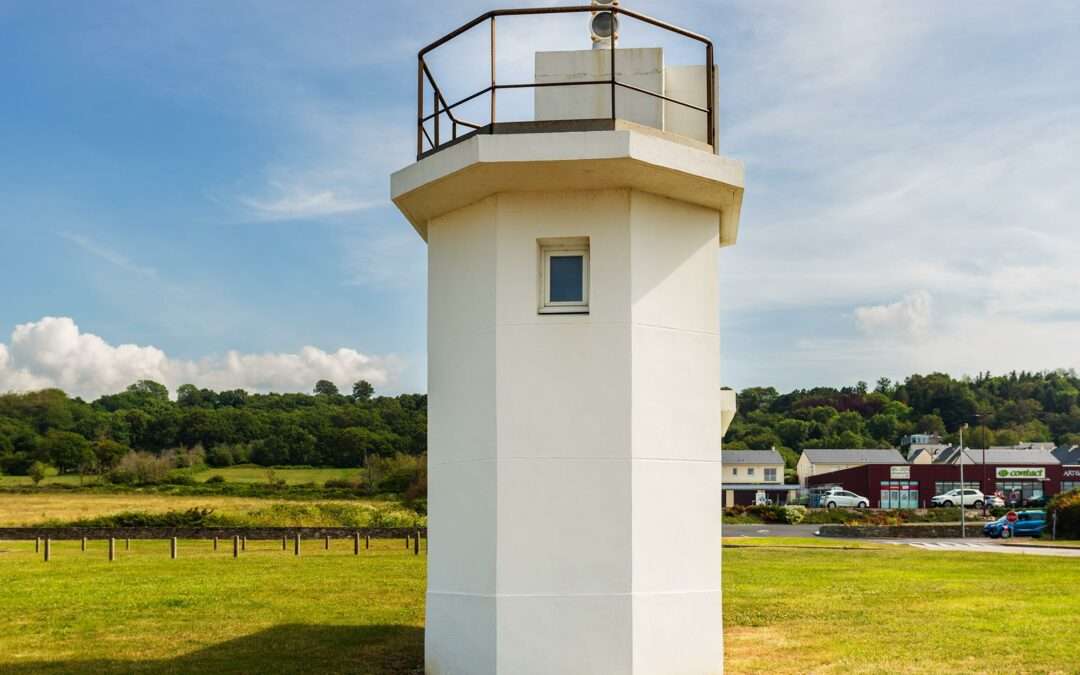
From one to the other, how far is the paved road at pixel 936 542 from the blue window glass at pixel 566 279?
28.2 m

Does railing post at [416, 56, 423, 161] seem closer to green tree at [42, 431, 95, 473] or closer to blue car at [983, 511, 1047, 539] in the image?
blue car at [983, 511, 1047, 539]

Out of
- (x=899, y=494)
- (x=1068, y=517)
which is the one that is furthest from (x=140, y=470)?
(x=1068, y=517)

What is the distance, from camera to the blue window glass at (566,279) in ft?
34.6

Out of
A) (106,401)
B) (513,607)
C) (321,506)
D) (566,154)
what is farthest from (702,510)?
(106,401)

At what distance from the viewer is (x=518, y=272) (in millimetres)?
10508

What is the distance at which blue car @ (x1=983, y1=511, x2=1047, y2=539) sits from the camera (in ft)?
152

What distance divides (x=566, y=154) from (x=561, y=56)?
1.95 metres

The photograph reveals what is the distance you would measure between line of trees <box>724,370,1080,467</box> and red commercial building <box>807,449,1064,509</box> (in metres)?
61.4

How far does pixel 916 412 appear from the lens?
176m

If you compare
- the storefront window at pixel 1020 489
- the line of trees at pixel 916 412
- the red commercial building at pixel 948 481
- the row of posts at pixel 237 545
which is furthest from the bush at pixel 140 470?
the line of trees at pixel 916 412

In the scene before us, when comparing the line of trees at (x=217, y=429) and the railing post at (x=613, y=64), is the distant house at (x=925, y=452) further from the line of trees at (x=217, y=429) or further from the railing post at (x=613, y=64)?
the railing post at (x=613, y=64)

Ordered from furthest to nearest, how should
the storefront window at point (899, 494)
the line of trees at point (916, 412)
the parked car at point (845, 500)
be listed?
the line of trees at point (916, 412), the storefront window at point (899, 494), the parked car at point (845, 500)

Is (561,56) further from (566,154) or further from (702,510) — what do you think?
(702,510)

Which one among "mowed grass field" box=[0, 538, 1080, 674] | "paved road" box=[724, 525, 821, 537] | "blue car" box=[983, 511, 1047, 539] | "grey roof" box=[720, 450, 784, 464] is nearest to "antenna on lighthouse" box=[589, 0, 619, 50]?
"mowed grass field" box=[0, 538, 1080, 674]
